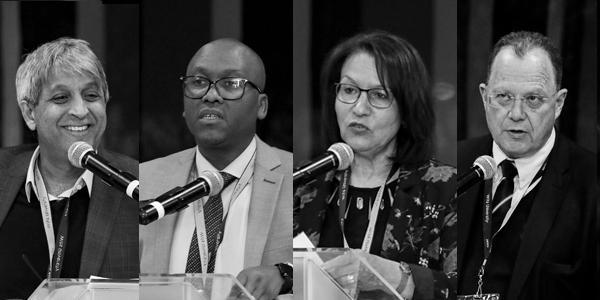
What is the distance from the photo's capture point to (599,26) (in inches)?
279

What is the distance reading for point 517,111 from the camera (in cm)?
692

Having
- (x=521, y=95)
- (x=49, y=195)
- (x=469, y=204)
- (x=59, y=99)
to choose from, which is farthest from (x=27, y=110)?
(x=521, y=95)

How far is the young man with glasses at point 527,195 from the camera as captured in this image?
6.93 meters

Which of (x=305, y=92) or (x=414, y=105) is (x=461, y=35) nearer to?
(x=414, y=105)

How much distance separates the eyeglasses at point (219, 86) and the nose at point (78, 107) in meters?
0.63

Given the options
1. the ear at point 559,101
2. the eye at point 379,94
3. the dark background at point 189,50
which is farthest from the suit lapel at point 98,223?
the ear at point 559,101

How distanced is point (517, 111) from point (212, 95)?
188 cm

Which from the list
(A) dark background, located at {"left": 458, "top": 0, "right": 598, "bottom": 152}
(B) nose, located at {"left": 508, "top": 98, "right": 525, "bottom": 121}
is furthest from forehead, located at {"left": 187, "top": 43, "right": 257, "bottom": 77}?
(B) nose, located at {"left": 508, "top": 98, "right": 525, "bottom": 121}

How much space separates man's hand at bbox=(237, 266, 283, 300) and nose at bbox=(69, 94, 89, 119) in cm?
136

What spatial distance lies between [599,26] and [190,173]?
2737mm

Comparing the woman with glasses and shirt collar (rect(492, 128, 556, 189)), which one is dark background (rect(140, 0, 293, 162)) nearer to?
the woman with glasses

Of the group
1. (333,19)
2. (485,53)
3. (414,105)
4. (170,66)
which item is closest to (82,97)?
(170,66)

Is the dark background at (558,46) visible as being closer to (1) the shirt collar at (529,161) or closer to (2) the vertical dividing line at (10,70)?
(1) the shirt collar at (529,161)

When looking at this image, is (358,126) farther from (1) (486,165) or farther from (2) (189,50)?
(2) (189,50)
